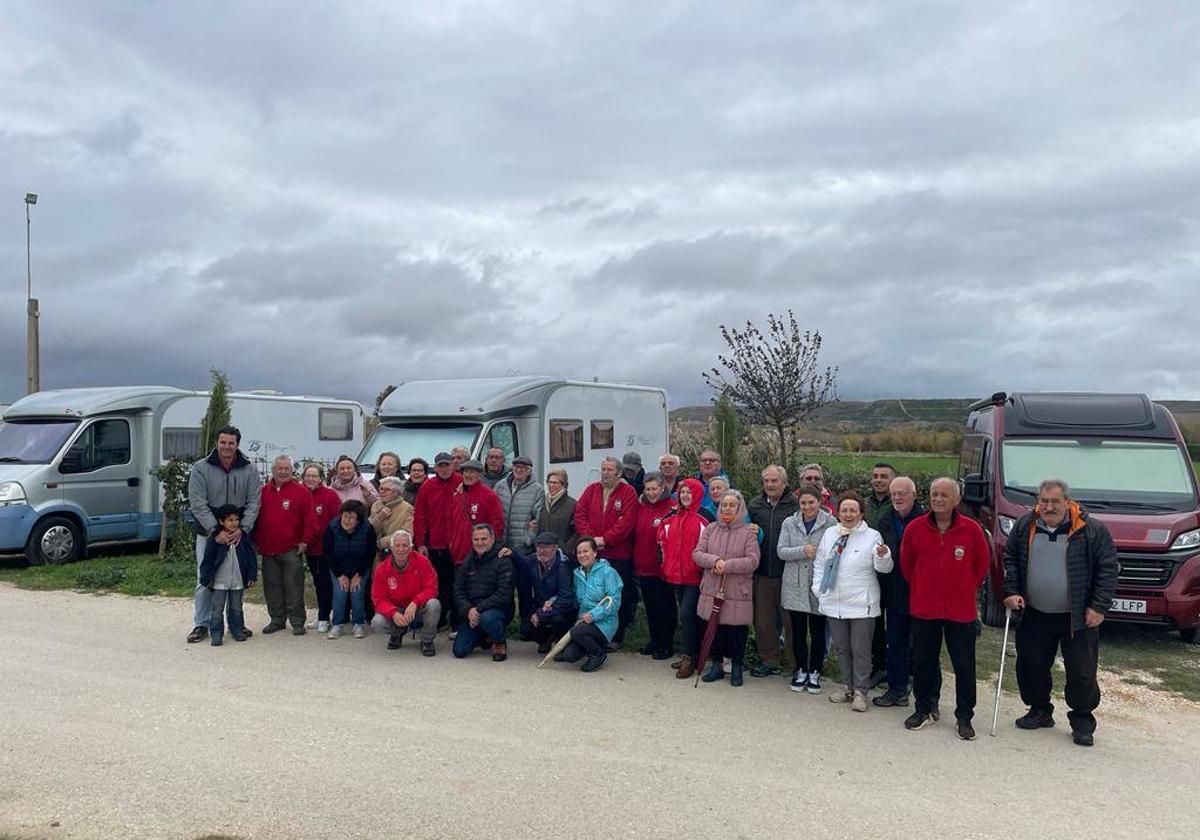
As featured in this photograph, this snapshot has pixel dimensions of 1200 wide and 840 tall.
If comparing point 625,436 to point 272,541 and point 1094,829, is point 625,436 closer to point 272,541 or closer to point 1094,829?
point 272,541

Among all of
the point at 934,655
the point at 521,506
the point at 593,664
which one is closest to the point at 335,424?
the point at 521,506

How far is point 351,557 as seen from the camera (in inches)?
335

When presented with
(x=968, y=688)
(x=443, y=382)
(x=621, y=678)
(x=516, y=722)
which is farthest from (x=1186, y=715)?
(x=443, y=382)

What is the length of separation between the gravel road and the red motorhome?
2066 mm

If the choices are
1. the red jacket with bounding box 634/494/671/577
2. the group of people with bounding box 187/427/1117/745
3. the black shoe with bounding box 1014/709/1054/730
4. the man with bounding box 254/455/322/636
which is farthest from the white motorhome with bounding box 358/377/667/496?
the black shoe with bounding box 1014/709/1054/730

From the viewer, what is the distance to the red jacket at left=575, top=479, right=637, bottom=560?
8062mm

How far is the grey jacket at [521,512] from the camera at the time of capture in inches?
338

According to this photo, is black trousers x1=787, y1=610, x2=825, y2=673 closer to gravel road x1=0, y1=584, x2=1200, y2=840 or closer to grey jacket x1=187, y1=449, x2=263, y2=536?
gravel road x1=0, y1=584, x2=1200, y2=840

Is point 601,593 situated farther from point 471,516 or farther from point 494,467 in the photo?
point 494,467

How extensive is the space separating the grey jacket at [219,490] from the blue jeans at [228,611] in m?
0.58

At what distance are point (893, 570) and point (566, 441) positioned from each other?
24.4ft

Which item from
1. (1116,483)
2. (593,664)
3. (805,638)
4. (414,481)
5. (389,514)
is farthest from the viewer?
(414,481)

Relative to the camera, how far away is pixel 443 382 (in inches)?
527

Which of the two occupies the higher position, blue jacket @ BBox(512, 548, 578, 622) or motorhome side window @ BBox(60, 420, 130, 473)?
motorhome side window @ BBox(60, 420, 130, 473)
